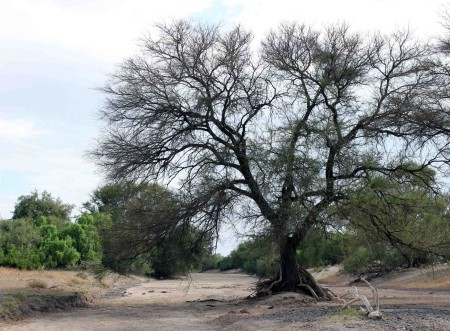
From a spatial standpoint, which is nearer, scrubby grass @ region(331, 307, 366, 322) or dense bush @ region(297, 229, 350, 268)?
scrubby grass @ region(331, 307, 366, 322)

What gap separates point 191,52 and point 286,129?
5.26 metres

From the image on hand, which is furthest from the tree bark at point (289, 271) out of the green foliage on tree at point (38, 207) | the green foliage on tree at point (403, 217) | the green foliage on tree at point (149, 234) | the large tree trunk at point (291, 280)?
the green foliage on tree at point (38, 207)

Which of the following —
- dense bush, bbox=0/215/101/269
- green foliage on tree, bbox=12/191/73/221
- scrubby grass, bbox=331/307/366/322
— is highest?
green foliage on tree, bbox=12/191/73/221

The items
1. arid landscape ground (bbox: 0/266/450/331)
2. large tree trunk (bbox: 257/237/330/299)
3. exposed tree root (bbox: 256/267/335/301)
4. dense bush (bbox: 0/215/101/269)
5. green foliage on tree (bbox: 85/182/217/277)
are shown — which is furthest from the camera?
dense bush (bbox: 0/215/101/269)

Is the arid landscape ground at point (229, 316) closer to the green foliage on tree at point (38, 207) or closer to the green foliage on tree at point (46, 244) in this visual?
the green foliage on tree at point (46, 244)

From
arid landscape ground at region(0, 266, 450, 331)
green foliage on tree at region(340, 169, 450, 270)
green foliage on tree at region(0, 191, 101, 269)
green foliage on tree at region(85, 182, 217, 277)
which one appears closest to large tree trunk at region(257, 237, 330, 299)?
arid landscape ground at region(0, 266, 450, 331)

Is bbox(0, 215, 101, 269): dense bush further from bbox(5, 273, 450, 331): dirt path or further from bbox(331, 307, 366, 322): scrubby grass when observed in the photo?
bbox(331, 307, 366, 322): scrubby grass

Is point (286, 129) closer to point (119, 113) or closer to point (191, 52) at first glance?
point (191, 52)

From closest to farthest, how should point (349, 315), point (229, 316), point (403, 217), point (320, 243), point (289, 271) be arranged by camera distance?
point (349, 315) < point (229, 316) < point (403, 217) < point (320, 243) < point (289, 271)

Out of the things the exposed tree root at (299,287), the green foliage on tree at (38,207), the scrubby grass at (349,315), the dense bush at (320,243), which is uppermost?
the green foliage on tree at (38,207)

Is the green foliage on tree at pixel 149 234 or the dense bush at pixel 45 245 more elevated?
the dense bush at pixel 45 245

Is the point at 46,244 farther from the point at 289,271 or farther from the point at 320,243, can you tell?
the point at 320,243

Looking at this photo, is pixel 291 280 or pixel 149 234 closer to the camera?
pixel 149 234

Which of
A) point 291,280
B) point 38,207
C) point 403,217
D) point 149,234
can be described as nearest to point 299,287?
point 291,280
